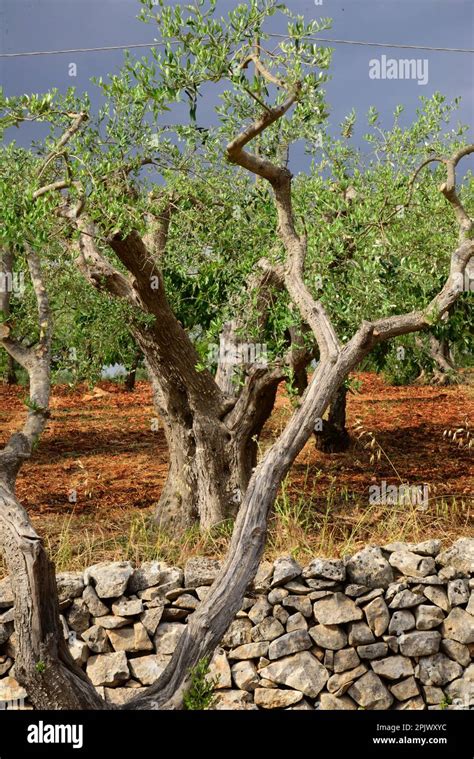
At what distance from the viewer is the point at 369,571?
7020mm

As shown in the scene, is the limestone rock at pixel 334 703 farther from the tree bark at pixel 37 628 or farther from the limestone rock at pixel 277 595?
the tree bark at pixel 37 628

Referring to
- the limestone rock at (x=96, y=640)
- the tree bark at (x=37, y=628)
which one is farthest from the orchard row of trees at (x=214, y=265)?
the limestone rock at (x=96, y=640)

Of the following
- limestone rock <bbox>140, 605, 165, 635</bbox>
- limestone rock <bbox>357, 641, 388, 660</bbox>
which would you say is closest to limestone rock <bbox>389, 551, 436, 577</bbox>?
limestone rock <bbox>357, 641, 388, 660</bbox>

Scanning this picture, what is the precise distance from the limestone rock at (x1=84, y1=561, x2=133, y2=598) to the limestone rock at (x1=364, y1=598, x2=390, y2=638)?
6.58ft

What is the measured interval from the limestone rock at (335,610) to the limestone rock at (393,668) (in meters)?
0.43

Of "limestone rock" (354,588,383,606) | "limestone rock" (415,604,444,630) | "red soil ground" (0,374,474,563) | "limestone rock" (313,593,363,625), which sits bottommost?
"limestone rock" (415,604,444,630)

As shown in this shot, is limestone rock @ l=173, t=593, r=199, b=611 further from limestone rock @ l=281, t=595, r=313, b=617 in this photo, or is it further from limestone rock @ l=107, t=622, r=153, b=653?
limestone rock @ l=281, t=595, r=313, b=617

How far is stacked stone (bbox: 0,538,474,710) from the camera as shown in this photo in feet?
22.2

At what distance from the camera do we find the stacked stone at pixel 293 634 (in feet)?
22.2

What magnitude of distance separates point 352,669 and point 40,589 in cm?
297

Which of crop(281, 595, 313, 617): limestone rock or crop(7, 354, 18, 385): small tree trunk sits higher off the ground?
crop(7, 354, 18, 385): small tree trunk

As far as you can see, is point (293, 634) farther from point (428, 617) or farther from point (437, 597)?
point (437, 597)

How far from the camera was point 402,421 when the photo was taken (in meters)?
14.2

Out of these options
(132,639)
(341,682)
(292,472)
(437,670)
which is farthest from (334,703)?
(292,472)
